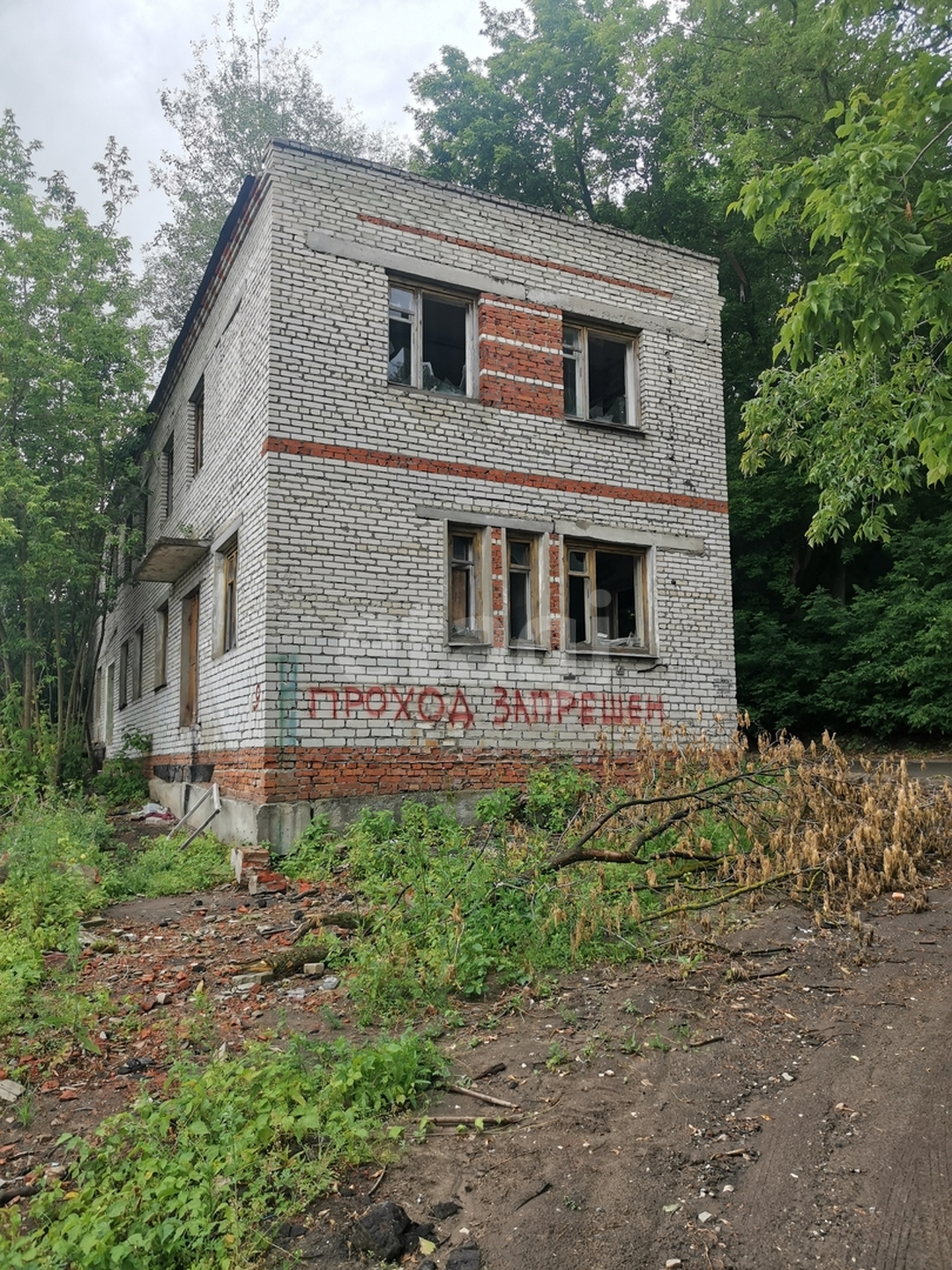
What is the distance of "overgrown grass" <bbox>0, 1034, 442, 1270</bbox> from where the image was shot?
2807 millimetres

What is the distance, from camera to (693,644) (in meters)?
11.0

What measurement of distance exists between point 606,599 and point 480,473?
A: 2310 mm

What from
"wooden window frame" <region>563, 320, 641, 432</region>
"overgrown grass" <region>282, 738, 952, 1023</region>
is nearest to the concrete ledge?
"overgrown grass" <region>282, 738, 952, 1023</region>

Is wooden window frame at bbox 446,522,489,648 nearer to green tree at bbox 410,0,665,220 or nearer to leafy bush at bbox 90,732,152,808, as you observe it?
leafy bush at bbox 90,732,152,808

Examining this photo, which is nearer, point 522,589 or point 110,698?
point 522,589

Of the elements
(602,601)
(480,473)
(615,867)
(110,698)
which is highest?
(480,473)

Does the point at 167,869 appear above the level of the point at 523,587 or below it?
below

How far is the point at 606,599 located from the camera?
10984mm

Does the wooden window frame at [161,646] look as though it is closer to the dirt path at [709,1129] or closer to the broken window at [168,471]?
the broken window at [168,471]

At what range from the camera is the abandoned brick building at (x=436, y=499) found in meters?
8.96

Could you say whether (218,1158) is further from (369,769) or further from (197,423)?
(197,423)

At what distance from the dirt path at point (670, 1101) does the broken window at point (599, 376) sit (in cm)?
714

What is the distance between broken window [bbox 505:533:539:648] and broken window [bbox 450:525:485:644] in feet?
1.19

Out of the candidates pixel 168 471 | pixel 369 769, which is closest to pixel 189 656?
pixel 168 471
